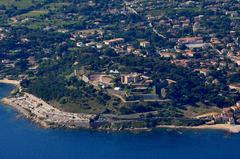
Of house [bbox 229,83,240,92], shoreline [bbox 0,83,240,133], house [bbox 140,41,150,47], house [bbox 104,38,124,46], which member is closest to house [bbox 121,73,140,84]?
shoreline [bbox 0,83,240,133]

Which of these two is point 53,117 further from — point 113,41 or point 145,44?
point 113,41

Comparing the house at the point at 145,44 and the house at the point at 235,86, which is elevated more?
the house at the point at 145,44

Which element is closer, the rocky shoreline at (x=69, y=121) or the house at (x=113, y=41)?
the rocky shoreline at (x=69, y=121)

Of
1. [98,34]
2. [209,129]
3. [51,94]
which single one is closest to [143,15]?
[98,34]

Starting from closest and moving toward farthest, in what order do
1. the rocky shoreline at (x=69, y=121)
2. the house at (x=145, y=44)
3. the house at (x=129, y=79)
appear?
1. the rocky shoreline at (x=69, y=121)
2. the house at (x=129, y=79)
3. the house at (x=145, y=44)

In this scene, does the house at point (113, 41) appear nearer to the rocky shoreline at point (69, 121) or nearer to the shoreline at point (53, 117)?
the shoreline at point (53, 117)

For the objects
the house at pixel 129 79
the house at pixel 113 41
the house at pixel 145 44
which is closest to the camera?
the house at pixel 129 79

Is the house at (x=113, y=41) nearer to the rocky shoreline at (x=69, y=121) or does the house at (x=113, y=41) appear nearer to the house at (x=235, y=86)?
the house at (x=235, y=86)

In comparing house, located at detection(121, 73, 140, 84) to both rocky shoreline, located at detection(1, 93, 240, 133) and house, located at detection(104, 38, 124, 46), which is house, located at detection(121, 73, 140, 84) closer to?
rocky shoreline, located at detection(1, 93, 240, 133)

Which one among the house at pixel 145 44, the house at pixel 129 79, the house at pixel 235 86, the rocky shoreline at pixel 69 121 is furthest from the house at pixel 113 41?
the rocky shoreline at pixel 69 121

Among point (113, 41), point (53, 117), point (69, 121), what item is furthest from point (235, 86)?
point (113, 41)

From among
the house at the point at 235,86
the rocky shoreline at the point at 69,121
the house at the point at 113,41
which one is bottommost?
the rocky shoreline at the point at 69,121
